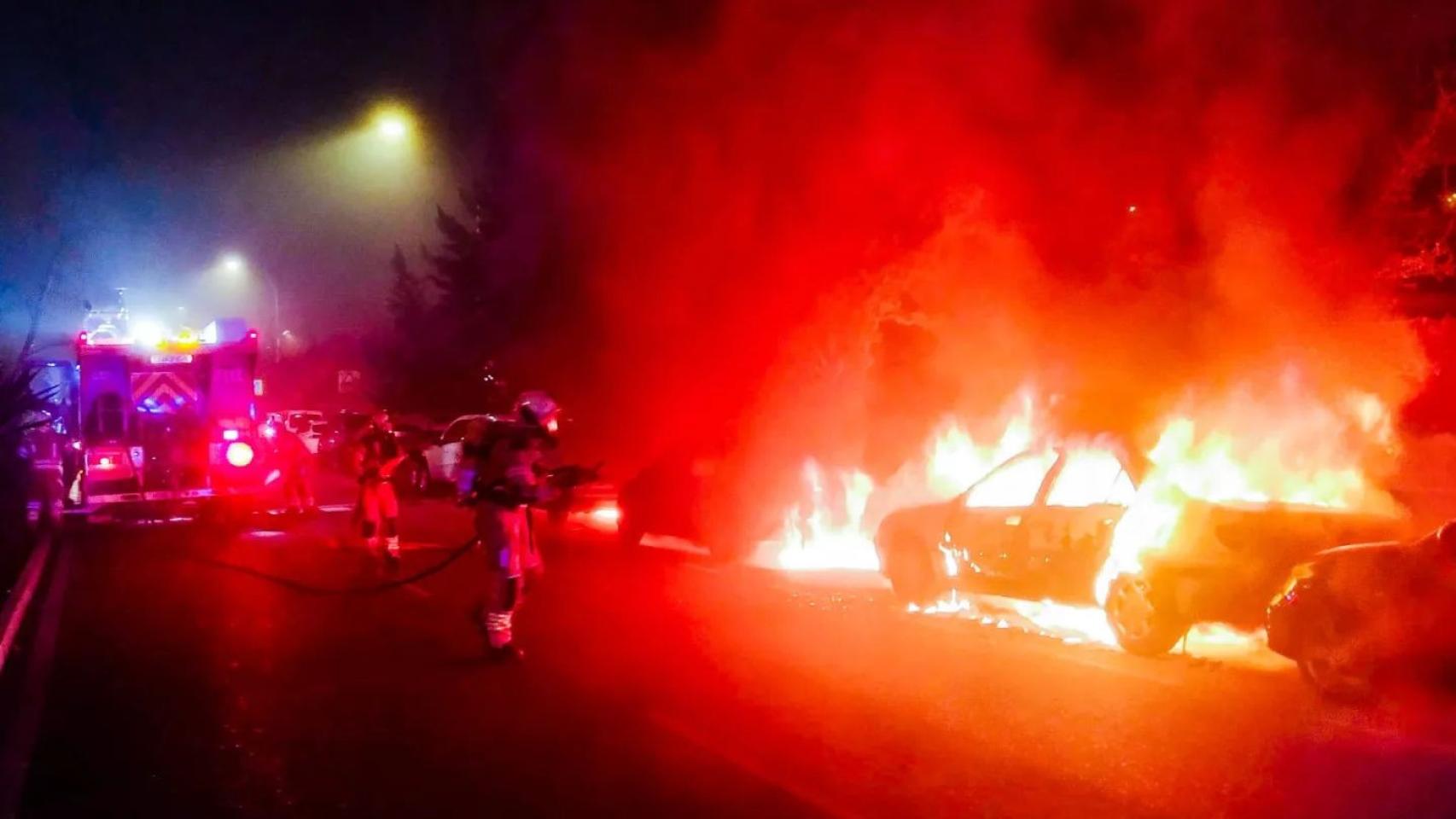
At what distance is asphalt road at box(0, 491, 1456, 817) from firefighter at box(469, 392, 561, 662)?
Answer: 1.10 feet

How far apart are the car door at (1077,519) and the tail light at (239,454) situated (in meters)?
12.5

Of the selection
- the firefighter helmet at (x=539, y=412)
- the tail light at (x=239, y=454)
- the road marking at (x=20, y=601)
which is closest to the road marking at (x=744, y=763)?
the firefighter helmet at (x=539, y=412)

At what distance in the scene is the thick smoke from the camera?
15.1 m

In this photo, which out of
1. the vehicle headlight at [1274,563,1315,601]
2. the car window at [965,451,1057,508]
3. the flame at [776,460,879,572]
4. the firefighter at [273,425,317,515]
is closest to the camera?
the vehicle headlight at [1274,563,1315,601]

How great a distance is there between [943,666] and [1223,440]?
3990 millimetres

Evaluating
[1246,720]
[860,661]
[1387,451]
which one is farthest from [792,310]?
[1246,720]

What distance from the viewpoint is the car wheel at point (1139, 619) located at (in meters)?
9.23

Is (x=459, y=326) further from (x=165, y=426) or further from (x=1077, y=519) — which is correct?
(x=1077, y=519)

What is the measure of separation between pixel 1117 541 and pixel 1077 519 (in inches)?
17.0

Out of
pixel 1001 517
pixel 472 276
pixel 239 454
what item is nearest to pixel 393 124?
pixel 239 454

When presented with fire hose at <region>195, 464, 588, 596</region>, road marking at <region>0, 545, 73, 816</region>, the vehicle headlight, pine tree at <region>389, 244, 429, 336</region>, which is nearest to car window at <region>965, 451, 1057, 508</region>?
the vehicle headlight

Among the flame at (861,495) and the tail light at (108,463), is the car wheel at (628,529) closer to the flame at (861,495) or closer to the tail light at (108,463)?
the flame at (861,495)

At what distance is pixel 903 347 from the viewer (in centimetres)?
1872

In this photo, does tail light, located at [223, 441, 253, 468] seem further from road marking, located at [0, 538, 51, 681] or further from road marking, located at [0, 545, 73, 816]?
road marking, located at [0, 545, 73, 816]
